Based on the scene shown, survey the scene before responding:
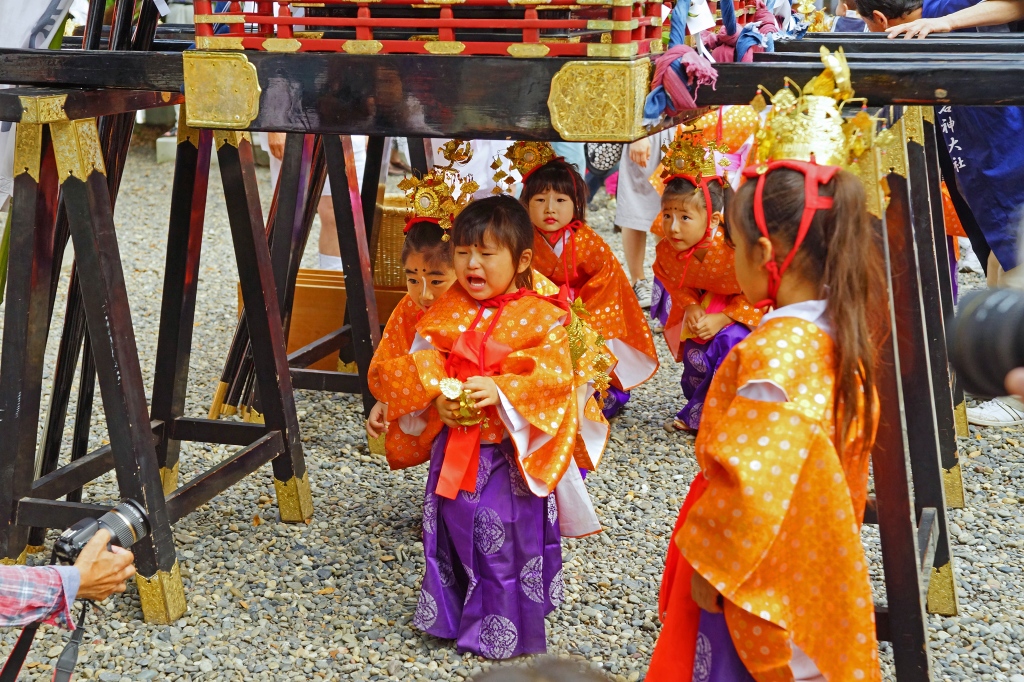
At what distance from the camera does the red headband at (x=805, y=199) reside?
189 centimetres

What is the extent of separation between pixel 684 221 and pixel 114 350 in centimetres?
231

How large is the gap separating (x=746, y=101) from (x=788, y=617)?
1.10m

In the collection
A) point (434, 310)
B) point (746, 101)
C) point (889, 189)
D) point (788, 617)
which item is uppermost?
point (746, 101)

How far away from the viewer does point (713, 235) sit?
4273 millimetres

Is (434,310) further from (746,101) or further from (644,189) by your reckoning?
(644,189)

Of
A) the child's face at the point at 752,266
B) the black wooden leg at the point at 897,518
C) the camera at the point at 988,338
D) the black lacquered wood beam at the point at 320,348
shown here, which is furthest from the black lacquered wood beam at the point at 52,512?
the camera at the point at 988,338

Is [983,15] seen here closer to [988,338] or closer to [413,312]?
[413,312]

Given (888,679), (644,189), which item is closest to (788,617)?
(888,679)

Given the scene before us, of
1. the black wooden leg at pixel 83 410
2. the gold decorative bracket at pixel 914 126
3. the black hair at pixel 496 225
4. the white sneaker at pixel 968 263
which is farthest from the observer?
the white sneaker at pixel 968 263

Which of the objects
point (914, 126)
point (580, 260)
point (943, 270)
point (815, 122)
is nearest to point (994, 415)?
point (943, 270)

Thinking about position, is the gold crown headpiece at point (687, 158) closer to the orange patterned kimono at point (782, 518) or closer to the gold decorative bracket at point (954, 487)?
the gold decorative bracket at point (954, 487)

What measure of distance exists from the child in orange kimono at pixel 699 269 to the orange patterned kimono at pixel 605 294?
0.18 meters

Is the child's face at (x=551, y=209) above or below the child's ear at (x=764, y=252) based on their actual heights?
below

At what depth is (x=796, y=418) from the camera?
1891 mm
